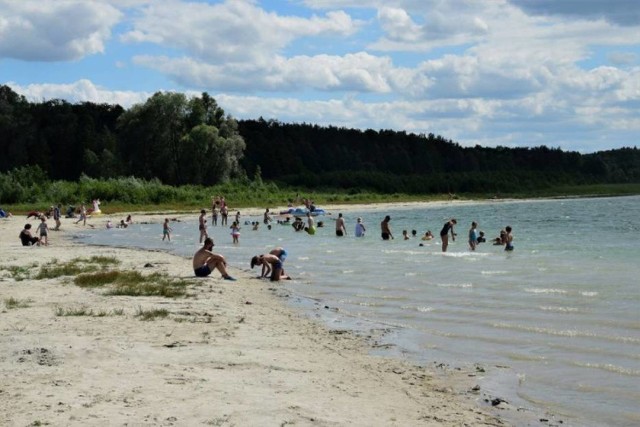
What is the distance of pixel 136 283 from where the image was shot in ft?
61.1

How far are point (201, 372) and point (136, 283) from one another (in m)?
9.43

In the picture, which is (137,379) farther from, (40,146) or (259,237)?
(40,146)

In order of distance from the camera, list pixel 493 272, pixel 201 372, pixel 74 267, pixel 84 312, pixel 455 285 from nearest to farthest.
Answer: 1. pixel 201 372
2. pixel 84 312
3. pixel 455 285
4. pixel 74 267
5. pixel 493 272

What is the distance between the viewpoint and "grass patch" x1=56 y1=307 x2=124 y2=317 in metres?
13.5

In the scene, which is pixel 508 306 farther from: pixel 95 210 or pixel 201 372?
pixel 95 210

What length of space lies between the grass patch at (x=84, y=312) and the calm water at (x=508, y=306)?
4095 mm

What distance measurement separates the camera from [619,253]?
31938 mm

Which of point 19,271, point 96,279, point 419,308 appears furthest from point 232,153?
point 419,308

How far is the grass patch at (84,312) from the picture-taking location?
530 inches

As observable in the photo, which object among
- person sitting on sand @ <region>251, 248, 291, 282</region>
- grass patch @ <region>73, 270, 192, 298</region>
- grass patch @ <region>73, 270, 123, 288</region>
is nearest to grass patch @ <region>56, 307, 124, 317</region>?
grass patch @ <region>73, 270, 192, 298</region>

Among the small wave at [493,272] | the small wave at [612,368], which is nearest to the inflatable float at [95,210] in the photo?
the small wave at [493,272]

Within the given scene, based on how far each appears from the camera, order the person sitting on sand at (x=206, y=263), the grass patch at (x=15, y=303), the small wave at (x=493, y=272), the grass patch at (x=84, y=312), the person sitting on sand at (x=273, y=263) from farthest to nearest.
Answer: the small wave at (x=493, y=272) → the person sitting on sand at (x=273, y=263) → the person sitting on sand at (x=206, y=263) → the grass patch at (x=15, y=303) → the grass patch at (x=84, y=312)

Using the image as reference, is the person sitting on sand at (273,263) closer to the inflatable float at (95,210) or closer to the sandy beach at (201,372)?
the sandy beach at (201,372)

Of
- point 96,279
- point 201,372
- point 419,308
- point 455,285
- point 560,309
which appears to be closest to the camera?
point 201,372
